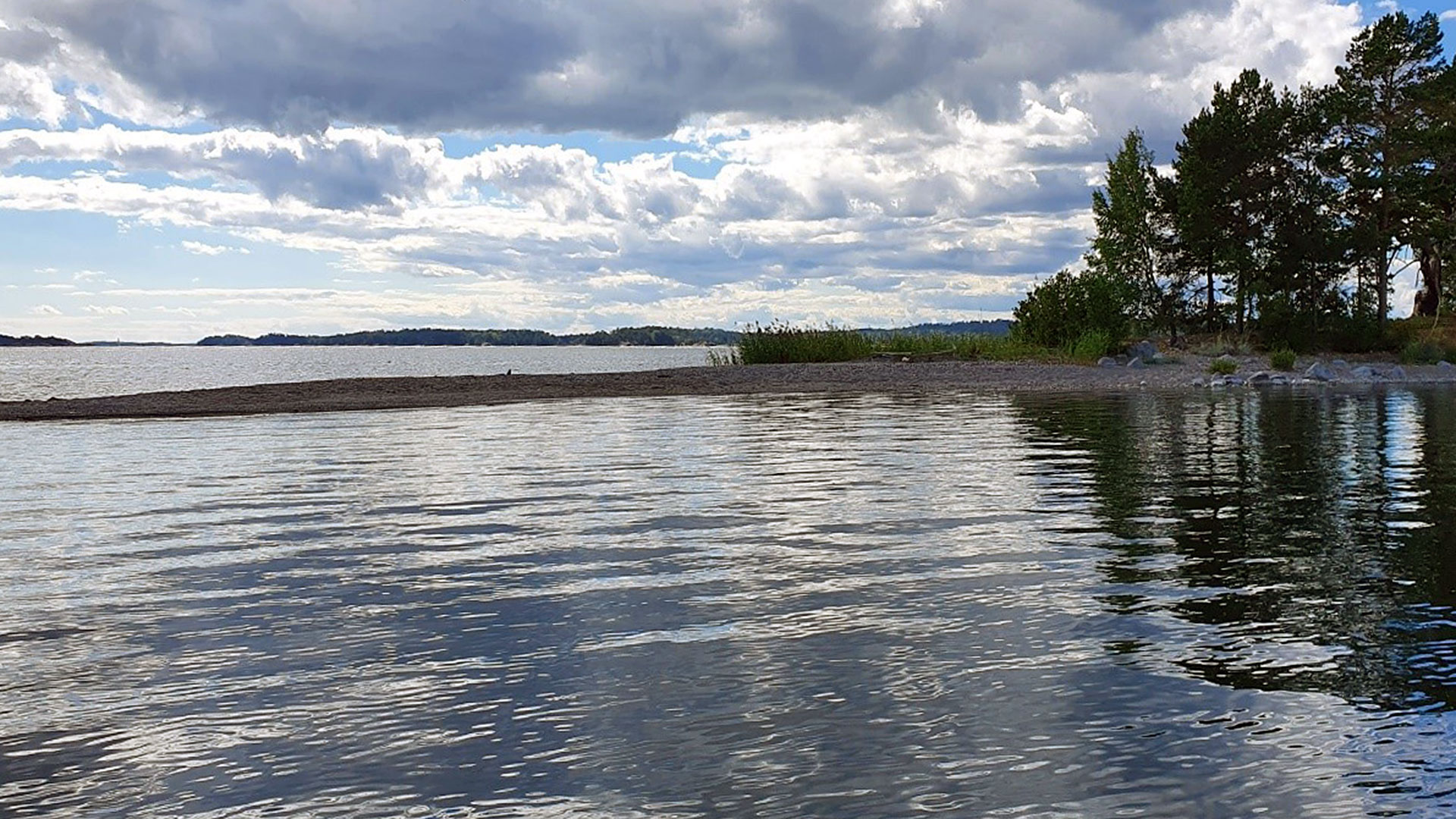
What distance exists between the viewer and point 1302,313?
44.2m

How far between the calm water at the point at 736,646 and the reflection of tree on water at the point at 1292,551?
0.05 meters

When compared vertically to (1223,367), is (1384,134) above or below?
above

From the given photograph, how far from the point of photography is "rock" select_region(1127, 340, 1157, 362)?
42.9m

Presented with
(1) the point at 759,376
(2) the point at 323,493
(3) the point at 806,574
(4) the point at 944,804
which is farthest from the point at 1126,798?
(1) the point at 759,376

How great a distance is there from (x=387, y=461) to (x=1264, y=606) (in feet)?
37.9

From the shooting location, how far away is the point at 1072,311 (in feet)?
153

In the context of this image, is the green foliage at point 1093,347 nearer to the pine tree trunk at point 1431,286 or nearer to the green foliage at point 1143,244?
the green foliage at point 1143,244

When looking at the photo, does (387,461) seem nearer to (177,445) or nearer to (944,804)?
(177,445)

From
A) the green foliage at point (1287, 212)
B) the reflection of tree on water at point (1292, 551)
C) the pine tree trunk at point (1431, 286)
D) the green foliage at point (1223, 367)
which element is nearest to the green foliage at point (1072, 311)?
the green foliage at point (1287, 212)

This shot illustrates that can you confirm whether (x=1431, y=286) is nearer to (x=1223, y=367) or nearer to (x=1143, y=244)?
(x=1143, y=244)

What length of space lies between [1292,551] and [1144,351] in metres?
37.9

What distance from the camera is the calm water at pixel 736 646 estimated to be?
391 cm

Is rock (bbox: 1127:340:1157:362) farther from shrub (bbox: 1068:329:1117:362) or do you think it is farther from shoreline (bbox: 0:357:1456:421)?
shoreline (bbox: 0:357:1456:421)

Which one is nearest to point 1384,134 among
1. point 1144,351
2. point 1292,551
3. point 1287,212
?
point 1287,212
